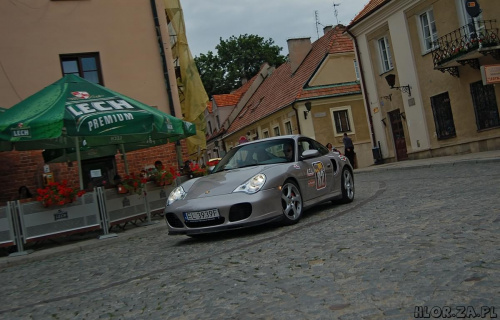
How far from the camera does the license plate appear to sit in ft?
23.0

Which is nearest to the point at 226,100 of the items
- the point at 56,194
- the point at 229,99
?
the point at 229,99

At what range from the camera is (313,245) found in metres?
5.66

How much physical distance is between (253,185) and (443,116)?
52.2 ft

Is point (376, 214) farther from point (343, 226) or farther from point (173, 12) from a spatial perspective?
point (173, 12)

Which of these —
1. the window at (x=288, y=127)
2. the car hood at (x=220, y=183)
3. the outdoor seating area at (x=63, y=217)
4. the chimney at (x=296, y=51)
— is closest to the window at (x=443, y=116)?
the window at (x=288, y=127)

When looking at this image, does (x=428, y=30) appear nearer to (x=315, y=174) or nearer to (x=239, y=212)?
(x=315, y=174)

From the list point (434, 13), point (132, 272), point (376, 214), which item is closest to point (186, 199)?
point (132, 272)

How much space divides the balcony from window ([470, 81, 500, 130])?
853 millimetres

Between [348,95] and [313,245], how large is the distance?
92.0ft

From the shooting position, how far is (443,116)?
68.4 ft

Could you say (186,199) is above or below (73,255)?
above

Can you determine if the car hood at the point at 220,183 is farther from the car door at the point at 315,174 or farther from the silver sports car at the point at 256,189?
the car door at the point at 315,174

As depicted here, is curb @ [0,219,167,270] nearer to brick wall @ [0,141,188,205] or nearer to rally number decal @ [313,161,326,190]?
rally number decal @ [313,161,326,190]

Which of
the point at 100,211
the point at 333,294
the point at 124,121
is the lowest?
the point at 333,294
